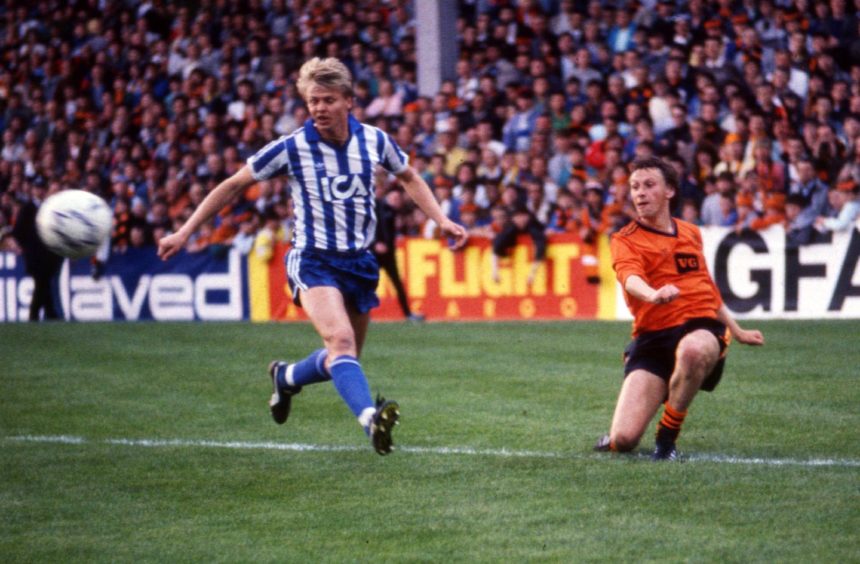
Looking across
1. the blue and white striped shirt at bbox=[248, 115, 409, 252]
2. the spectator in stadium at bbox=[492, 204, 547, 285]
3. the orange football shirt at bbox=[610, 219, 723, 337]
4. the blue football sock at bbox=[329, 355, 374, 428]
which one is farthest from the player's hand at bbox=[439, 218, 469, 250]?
the spectator in stadium at bbox=[492, 204, 547, 285]

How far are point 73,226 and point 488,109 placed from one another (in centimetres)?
1092

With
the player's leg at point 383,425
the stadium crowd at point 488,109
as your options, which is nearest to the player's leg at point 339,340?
the player's leg at point 383,425

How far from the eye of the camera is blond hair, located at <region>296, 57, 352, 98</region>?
6.67 meters

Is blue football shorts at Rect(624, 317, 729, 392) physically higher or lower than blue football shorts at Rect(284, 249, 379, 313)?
lower

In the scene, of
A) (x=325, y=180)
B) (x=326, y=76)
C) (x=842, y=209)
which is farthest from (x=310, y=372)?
(x=842, y=209)

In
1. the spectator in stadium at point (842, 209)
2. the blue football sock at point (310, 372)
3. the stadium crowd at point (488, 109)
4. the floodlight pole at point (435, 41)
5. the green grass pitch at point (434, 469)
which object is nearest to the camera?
the green grass pitch at point (434, 469)

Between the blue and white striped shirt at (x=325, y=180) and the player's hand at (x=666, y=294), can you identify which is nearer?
the player's hand at (x=666, y=294)

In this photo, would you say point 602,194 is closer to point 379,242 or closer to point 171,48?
point 379,242

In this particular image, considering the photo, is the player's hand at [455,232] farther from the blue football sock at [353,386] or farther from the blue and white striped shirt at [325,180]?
the blue football sock at [353,386]

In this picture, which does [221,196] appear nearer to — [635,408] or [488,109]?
[635,408]

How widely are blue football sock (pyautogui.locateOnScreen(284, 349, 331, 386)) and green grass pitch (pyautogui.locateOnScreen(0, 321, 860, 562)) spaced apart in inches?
15.7

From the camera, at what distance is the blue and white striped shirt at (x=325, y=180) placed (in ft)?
22.4

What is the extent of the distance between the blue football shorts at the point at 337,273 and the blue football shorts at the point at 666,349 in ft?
4.81

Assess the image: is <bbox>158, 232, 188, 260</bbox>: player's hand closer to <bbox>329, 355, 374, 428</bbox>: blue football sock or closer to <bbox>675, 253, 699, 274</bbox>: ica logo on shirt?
<bbox>329, 355, 374, 428</bbox>: blue football sock
